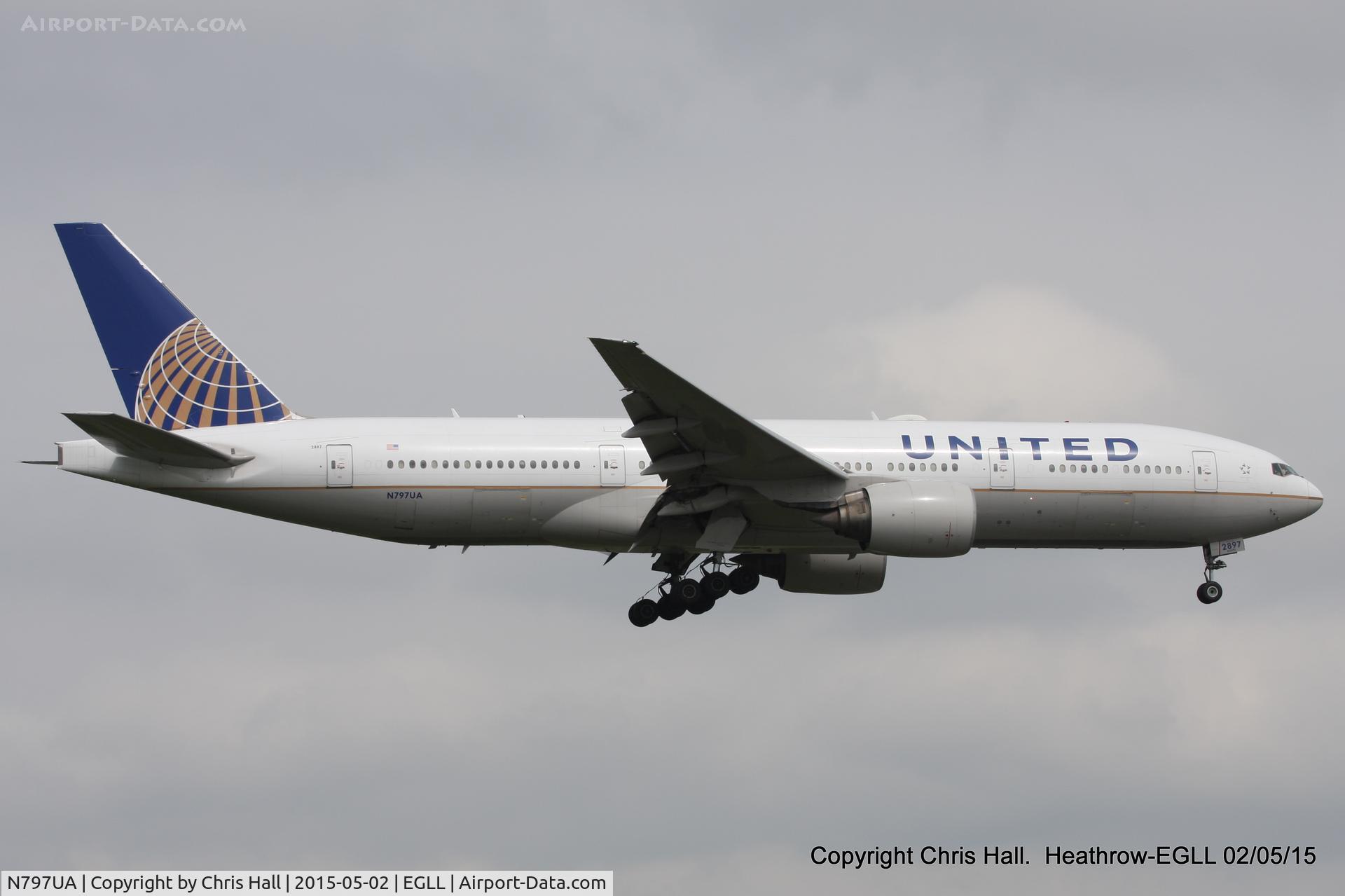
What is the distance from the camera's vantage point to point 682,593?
33.2 metres

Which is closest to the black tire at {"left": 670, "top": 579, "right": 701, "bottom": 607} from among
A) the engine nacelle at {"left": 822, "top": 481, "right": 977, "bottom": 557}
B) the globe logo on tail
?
the engine nacelle at {"left": 822, "top": 481, "right": 977, "bottom": 557}

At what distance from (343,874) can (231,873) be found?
1859mm

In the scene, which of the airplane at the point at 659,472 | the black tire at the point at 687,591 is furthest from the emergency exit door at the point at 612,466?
the black tire at the point at 687,591

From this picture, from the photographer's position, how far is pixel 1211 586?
113 ft

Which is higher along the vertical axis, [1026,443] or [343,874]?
[1026,443]

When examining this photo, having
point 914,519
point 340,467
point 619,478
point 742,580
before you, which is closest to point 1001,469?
point 914,519

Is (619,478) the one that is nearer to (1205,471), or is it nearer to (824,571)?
(824,571)

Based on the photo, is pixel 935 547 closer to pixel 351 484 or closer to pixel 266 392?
pixel 351 484

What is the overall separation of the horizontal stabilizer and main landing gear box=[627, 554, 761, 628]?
8.97m

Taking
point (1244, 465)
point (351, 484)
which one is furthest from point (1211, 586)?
point (351, 484)

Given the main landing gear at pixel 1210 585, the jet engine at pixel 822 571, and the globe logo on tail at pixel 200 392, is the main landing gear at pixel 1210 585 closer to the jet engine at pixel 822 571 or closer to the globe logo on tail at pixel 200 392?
the jet engine at pixel 822 571

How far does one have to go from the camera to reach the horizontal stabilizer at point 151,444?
2812cm

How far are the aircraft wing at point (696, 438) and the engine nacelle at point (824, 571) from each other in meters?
4.63

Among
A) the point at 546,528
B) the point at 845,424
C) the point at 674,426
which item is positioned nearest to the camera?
the point at 674,426
